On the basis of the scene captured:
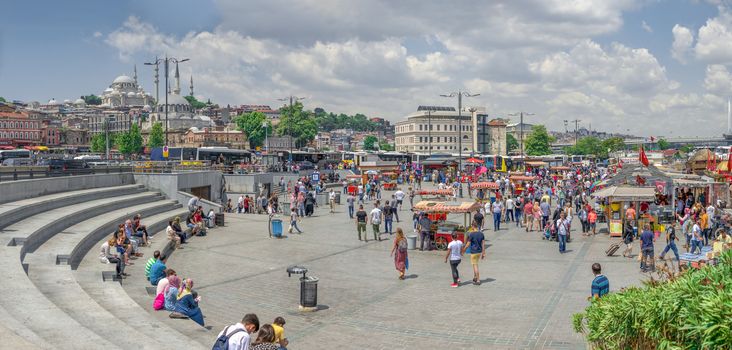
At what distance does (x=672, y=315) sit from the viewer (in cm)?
686

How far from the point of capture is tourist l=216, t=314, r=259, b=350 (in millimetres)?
8102

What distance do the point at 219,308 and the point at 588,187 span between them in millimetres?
38499

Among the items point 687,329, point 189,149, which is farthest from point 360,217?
point 189,149

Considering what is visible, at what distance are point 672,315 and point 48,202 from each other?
59.2ft

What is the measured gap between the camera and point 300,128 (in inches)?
5827

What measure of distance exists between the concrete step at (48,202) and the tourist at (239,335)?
9.93 metres

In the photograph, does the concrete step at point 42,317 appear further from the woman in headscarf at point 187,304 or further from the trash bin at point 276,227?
the trash bin at point 276,227

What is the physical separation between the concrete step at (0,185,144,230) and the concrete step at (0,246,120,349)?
239 inches

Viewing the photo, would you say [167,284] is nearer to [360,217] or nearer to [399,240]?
[399,240]

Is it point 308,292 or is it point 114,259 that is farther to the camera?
point 114,259

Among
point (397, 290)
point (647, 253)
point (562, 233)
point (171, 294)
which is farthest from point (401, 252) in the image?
point (562, 233)

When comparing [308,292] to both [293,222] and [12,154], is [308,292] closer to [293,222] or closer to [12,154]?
[293,222]

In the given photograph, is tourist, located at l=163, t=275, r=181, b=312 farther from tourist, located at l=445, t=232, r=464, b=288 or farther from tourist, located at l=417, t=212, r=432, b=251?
tourist, located at l=417, t=212, r=432, b=251

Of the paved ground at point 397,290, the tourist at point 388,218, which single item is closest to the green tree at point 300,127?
the tourist at point 388,218
